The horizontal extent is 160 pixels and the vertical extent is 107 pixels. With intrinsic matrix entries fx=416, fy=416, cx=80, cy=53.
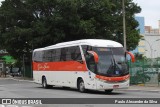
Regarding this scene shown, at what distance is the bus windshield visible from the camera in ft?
82.8

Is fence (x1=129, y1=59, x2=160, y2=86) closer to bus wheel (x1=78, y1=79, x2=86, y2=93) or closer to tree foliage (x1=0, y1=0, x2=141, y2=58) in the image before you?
bus wheel (x1=78, y1=79, x2=86, y2=93)

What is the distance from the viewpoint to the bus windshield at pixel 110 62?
25.2 metres

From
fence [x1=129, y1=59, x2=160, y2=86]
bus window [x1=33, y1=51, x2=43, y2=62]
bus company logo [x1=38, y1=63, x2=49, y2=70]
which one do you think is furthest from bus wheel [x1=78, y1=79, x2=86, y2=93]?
fence [x1=129, y1=59, x2=160, y2=86]

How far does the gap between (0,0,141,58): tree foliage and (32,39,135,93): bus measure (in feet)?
67.5

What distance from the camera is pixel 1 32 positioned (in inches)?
2304

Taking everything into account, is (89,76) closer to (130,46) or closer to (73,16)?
(73,16)

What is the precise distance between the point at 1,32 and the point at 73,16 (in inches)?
496

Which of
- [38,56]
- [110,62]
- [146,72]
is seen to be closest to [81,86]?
[110,62]

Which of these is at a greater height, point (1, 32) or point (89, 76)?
point (1, 32)

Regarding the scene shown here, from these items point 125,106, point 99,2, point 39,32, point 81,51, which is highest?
point 99,2

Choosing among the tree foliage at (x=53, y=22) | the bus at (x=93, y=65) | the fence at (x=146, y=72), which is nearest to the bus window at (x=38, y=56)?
the bus at (x=93, y=65)

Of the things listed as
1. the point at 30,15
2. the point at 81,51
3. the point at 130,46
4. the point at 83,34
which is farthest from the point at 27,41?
the point at 81,51

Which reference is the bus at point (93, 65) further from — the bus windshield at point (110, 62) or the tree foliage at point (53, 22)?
the tree foliage at point (53, 22)

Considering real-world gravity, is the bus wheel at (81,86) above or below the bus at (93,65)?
below
